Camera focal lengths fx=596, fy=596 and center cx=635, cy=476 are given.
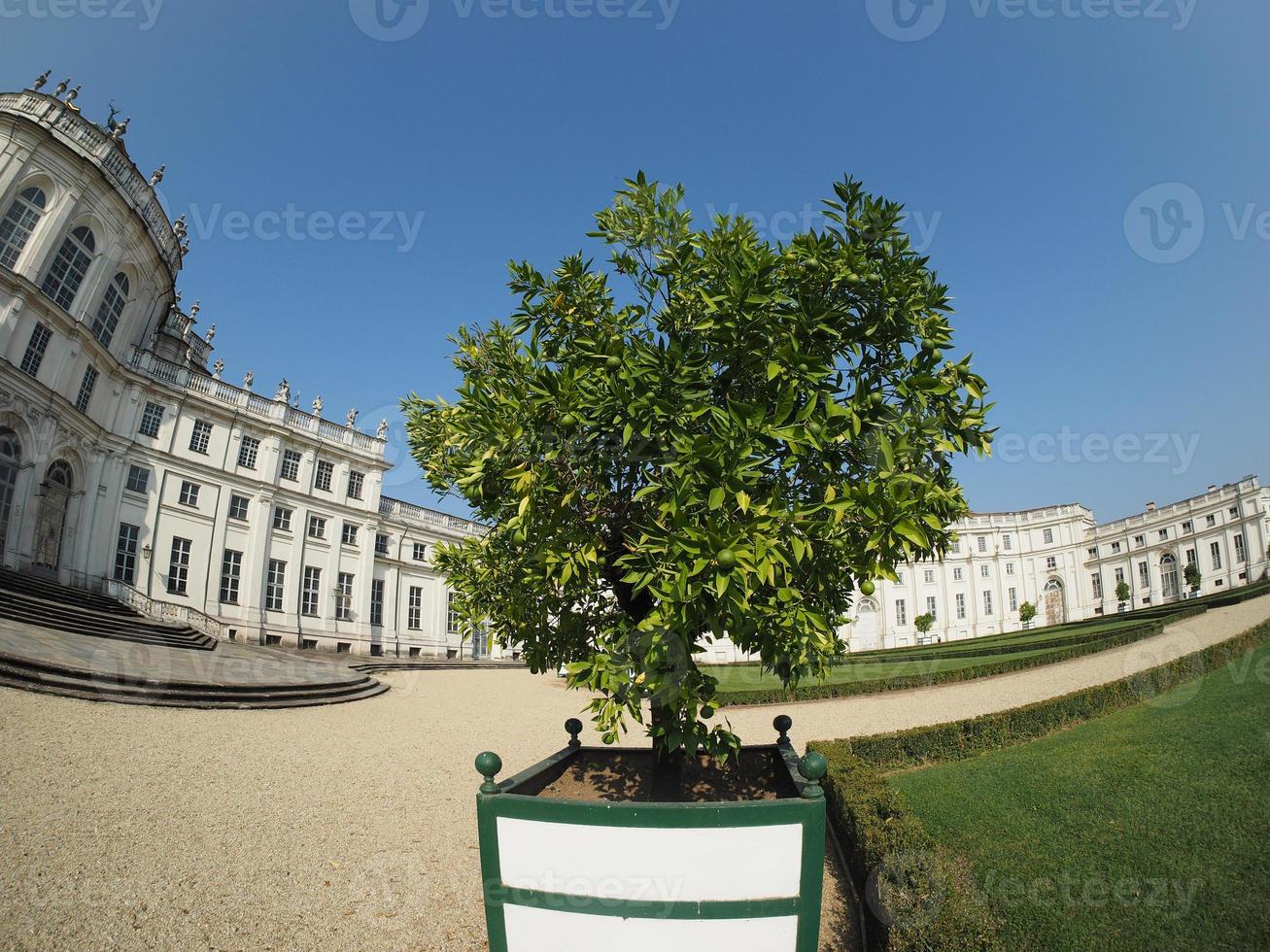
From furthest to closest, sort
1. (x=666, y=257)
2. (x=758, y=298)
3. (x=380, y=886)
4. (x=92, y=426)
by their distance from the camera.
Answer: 1. (x=92, y=426)
2. (x=380, y=886)
3. (x=666, y=257)
4. (x=758, y=298)

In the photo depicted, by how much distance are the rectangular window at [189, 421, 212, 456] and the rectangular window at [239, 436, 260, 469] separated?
Answer: 1501 millimetres

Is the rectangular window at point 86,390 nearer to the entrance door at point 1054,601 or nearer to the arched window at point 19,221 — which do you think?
the arched window at point 19,221

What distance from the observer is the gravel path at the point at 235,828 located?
4504 millimetres

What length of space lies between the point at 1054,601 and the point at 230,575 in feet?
245

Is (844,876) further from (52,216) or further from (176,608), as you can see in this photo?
(52,216)

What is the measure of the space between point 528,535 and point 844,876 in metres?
5.04

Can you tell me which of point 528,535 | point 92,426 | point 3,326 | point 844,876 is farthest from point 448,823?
point 92,426

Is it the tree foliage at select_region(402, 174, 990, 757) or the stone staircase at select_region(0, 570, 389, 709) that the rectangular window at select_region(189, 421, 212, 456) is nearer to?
the stone staircase at select_region(0, 570, 389, 709)

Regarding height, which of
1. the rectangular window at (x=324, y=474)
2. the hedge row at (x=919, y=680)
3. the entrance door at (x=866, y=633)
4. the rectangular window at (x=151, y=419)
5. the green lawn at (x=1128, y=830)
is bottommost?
the entrance door at (x=866, y=633)

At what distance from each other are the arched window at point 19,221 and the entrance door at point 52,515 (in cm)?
754

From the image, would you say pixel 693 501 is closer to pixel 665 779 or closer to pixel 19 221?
pixel 665 779

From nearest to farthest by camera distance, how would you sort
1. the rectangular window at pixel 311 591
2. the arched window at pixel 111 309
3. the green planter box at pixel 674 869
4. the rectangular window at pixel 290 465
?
the green planter box at pixel 674 869, the arched window at pixel 111 309, the rectangular window at pixel 311 591, the rectangular window at pixel 290 465

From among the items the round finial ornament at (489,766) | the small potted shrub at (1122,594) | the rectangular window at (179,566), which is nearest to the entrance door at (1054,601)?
the small potted shrub at (1122,594)

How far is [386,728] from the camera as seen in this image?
41.4 ft
